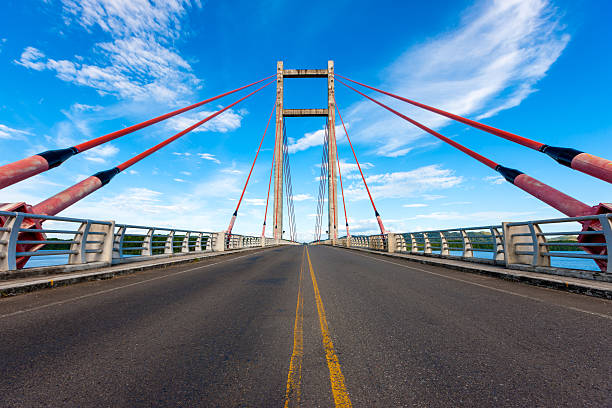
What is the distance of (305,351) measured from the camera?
11.1ft

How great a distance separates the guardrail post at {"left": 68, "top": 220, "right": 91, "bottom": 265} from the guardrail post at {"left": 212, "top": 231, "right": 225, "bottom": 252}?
1512 cm

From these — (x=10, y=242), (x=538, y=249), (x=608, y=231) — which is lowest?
(x=538, y=249)

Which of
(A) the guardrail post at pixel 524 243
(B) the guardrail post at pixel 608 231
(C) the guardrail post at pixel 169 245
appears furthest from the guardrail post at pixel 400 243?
(C) the guardrail post at pixel 169 245

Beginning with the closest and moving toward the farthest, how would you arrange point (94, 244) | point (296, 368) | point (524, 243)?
point (296, 368), point (524, 243), point (94, 244)

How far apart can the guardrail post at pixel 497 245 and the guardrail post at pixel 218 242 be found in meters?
20.3

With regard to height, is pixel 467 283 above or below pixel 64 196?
below

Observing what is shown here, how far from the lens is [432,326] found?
430 cm

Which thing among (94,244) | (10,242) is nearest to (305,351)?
(10,242)

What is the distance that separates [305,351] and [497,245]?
35.1 feet

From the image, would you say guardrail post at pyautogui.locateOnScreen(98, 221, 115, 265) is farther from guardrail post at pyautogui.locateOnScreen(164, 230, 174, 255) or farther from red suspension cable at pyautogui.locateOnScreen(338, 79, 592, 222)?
red suspension cable at pyautogui.locateOnScreen(338, 79, 592, 222)

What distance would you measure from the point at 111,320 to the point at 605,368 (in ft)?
20.4

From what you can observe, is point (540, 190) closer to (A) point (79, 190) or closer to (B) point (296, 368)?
(B) point (296, 368)

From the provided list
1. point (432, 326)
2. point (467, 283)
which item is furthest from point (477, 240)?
point (432, 326)

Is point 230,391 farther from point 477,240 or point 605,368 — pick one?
point 477,240
